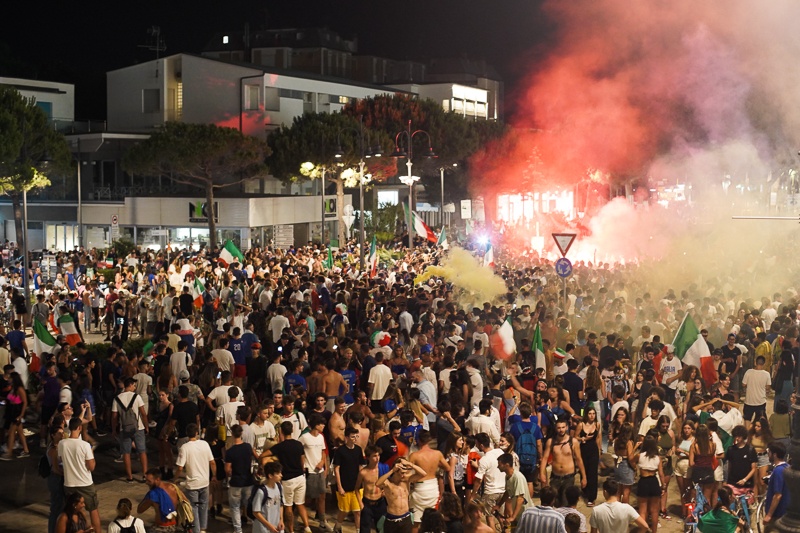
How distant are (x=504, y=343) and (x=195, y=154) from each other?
32.5 m

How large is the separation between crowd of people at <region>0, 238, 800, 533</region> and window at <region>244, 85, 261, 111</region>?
39006mm

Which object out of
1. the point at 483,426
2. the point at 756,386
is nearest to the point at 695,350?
the point at 756,386

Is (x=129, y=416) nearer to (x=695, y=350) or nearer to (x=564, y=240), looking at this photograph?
(x=695, y=350)

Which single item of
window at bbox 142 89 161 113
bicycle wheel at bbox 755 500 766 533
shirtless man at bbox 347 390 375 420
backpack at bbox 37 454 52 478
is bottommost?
bicycle wheel at bbox 755 500 766 533

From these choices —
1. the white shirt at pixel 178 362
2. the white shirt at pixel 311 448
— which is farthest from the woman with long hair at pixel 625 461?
the white shirt at pixel 178 362

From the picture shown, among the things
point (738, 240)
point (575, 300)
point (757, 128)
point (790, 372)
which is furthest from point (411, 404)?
point (757, 128)

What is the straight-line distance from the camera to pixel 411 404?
12.4 meters

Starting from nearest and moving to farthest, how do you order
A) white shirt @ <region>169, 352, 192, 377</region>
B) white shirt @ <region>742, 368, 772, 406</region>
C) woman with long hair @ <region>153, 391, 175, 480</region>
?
woman with long hair @ <region>153, 391, 175, 480</region>, white shirt @ <region>742, 368, 772, 406</region>, white shirt @ <region>169, 352, 192, 377</region>

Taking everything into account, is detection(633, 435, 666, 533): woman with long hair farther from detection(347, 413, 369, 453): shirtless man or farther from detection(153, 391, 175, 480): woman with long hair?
detection(153, 391, 175, 480): woman with long hair

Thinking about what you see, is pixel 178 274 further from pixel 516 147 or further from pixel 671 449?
pixel 516 147

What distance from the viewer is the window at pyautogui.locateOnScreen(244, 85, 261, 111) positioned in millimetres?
59375

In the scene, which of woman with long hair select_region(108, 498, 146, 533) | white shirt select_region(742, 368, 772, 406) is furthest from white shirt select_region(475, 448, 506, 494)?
white shirt select_region(742, 368, 772, 406)

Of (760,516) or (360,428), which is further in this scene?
(360,428)

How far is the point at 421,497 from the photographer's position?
32.9ft
